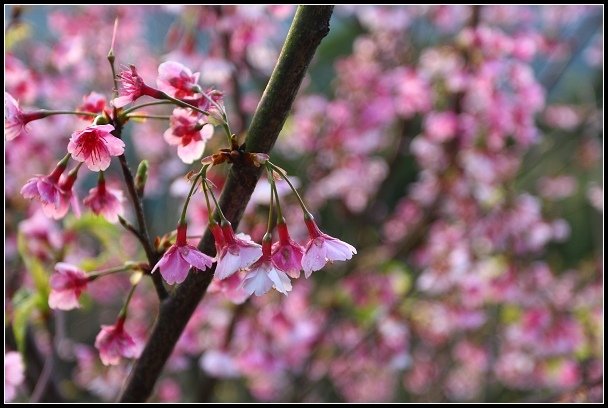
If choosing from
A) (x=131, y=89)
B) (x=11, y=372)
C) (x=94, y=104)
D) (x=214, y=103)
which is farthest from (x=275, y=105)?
(x=11, y=372)

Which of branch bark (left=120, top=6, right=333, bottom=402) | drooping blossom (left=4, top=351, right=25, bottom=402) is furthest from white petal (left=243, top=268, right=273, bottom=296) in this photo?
drooping blossom (left=4, top=351, right=25, bottom=402)

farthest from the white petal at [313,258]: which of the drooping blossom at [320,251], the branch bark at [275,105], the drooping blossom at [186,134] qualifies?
the drooping blossom at [186,134]

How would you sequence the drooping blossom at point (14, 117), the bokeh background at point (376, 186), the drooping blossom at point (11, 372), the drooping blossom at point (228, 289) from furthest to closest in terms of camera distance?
the bokeh background at point (376, 186), the drooping blossom at point (11, 372), the drooping blossom at point (228, 289), the drooping blossom at point (14, 117)

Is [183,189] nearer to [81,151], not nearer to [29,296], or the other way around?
[29,296]

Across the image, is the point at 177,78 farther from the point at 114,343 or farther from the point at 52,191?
the point at 114,343

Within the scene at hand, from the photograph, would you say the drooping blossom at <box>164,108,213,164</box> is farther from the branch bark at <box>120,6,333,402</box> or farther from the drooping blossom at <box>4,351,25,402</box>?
the drooping blossom at <box>4,351,25,402</box>

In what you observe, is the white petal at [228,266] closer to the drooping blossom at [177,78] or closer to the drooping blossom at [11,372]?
the drooping blossom at [177,78]
